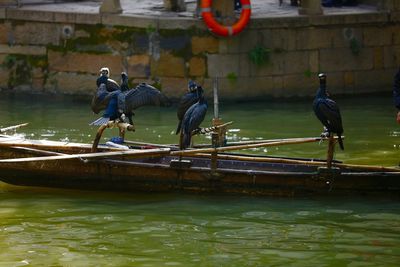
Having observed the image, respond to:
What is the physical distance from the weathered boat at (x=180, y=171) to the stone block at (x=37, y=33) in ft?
22.6

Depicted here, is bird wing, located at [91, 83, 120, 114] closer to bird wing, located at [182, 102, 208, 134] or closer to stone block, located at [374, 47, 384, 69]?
bird wing, located at [182, 102, 208, 134]

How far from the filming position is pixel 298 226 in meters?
14.5

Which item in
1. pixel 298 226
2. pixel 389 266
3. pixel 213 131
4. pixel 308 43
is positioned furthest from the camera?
pixel 308 43

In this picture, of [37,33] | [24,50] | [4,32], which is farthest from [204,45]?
[4,32]

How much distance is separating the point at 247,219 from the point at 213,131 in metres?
1.26

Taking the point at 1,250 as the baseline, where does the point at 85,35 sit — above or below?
above

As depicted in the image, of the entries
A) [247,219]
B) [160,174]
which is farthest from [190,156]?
[247,219]

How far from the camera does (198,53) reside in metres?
22.3

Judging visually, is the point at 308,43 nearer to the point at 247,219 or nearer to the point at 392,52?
the point at 392,52

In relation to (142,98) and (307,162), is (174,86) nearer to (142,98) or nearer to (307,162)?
(142,98)

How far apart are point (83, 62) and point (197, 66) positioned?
1967 mm

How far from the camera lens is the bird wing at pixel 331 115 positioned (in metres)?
15.1

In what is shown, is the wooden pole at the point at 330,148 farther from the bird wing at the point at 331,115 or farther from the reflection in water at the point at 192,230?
the reflection in water at the point at 192,230

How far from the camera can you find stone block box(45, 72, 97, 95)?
22812mm
